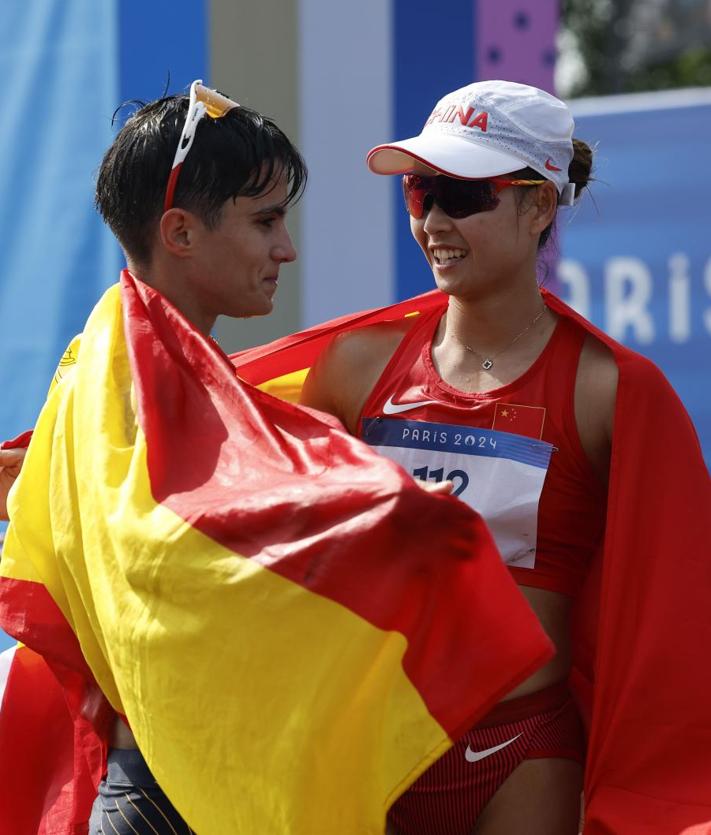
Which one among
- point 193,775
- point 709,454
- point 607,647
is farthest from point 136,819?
point 709,454

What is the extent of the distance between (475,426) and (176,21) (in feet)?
4.88

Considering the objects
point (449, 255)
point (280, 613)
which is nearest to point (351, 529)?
point (280, 613)

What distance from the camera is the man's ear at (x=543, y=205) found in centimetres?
276

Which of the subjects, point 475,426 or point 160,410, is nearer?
point 160,410

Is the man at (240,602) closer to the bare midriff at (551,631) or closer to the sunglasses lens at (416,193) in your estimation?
the bare midriff at (551,631)

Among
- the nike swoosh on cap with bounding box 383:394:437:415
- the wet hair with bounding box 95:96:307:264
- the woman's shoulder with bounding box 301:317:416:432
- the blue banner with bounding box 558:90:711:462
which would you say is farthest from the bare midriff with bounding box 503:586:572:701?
the blue banner with bounding box 558:90:711:462

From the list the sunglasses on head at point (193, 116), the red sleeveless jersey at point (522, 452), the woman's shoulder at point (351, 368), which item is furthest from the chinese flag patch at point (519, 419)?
the sunglasses on head at point (193, 116)

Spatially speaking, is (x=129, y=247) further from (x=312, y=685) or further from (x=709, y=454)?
(x=709, y=454)

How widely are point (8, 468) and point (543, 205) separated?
111 cm

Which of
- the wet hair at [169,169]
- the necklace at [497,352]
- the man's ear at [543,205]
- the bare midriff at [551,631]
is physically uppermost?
the wet hair at [169,169]

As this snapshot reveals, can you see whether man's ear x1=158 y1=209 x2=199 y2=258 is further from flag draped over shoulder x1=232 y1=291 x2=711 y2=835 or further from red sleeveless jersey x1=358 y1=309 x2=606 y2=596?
flag draped over shoulder x1=232 y1=291 x2=711 y2=835

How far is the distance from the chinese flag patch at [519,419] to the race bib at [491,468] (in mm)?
16

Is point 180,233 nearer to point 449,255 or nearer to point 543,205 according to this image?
point 449,255

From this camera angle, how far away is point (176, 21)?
3588mm
